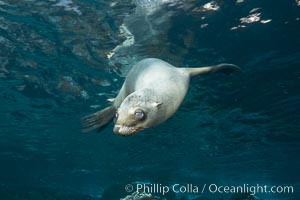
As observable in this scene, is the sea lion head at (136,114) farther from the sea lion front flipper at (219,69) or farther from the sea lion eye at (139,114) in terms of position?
the sea lion front flipper at (219,69)

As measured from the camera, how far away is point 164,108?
11.3 feet

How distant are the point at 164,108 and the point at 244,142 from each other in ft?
75.8

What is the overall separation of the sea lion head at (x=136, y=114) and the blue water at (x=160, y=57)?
635 cm

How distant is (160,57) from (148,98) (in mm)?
8728

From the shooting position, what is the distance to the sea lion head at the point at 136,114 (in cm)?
304

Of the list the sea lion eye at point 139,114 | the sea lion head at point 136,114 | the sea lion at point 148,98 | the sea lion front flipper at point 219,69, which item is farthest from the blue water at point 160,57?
the sea lion eye at point 139,114

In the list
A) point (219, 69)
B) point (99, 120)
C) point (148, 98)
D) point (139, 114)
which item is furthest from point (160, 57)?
point (139, 114)

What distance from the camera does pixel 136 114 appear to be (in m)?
3.04

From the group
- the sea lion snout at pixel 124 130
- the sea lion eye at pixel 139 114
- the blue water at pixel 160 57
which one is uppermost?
the blue water at pixel 160 57

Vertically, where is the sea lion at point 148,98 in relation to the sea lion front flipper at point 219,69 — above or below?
below

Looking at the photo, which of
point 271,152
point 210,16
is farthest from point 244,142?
point 210,16

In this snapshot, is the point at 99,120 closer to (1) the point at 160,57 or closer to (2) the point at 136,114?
(2) the point at 136,114

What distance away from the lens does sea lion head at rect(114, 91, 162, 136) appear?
304 cm

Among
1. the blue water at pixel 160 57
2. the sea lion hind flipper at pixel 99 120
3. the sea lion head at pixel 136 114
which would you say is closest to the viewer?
the sea lion head at pixel 136 114
